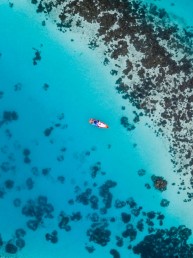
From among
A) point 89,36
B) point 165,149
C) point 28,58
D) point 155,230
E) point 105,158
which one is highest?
point 89,36

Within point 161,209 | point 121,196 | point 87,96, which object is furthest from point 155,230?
point 87,96

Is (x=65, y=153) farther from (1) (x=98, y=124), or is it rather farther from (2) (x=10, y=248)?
(2) (x=10, y=248)

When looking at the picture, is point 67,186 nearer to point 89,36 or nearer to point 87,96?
point 87,96

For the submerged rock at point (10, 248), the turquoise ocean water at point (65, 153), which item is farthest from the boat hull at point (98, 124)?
the submerged rock at point (10, 248)

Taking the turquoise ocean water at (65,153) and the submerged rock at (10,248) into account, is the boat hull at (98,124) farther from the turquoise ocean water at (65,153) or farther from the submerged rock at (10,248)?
the submerged rock at (10,248)

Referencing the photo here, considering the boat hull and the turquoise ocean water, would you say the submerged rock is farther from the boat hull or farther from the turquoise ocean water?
the boat hull

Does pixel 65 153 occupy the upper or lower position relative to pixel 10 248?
upper

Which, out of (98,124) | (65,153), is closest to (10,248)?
(65,153)

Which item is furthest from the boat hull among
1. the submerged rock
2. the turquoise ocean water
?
the submerged rock
